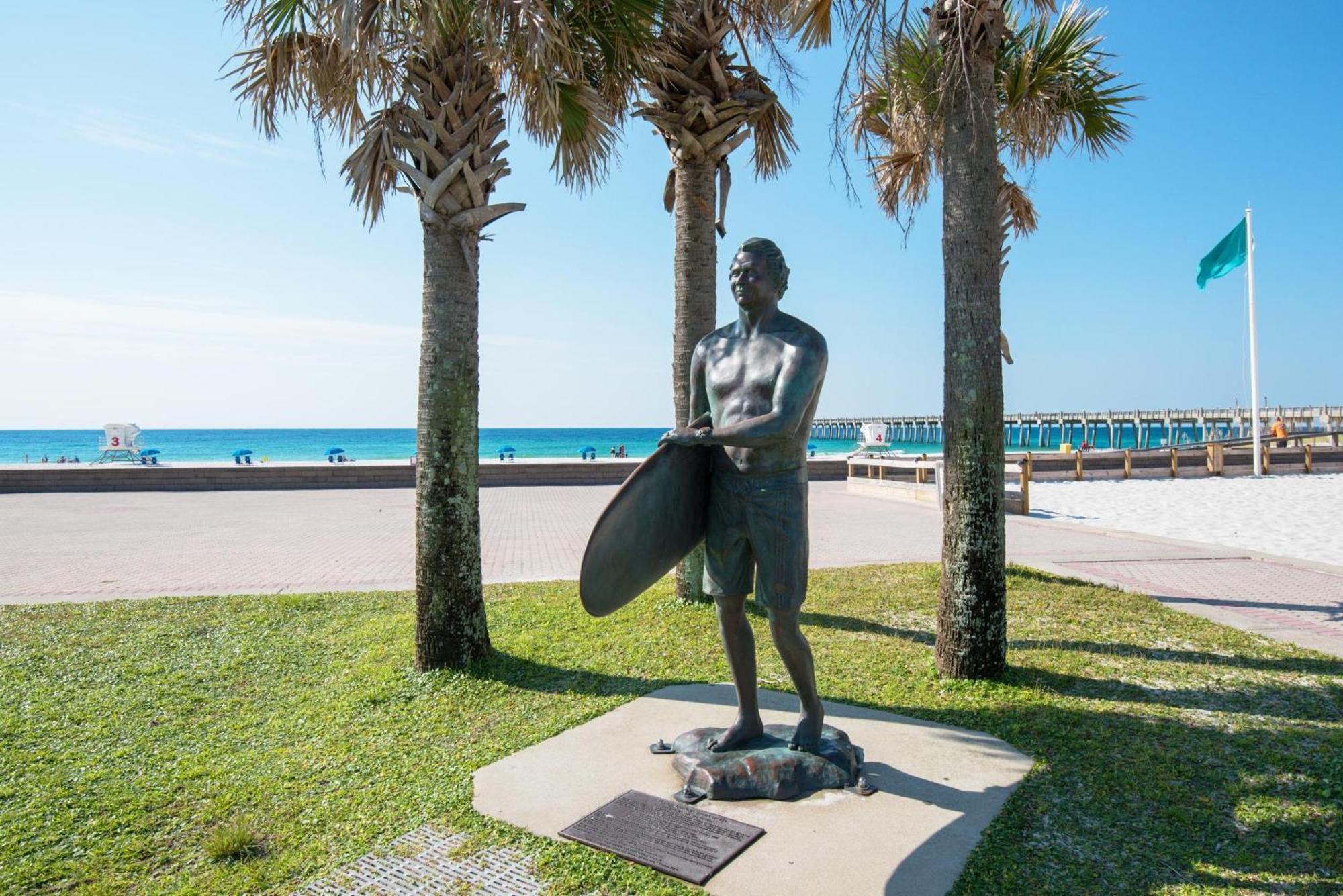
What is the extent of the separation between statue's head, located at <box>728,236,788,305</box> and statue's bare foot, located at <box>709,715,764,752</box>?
1.93 metres

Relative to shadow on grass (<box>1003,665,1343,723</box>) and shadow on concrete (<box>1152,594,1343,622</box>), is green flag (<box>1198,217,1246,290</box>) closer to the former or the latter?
shadow on concrete (<box>1152,594,1343,622</box>)

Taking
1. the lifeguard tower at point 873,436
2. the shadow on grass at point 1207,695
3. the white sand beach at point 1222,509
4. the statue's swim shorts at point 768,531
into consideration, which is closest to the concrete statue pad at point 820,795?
the statue's swim shorts at point 768,531

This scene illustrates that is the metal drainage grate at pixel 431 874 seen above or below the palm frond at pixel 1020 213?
below

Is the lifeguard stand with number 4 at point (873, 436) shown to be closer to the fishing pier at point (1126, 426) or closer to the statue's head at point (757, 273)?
the fishing pier at point (1126, 426)

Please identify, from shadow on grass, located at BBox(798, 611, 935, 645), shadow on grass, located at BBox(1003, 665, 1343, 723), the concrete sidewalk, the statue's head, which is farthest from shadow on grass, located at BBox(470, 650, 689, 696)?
the concrete sidewalk

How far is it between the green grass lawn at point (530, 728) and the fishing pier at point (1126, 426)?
31.0 m

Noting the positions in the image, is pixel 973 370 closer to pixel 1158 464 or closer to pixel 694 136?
pixel 694 136

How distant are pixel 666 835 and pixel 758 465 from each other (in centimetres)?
153

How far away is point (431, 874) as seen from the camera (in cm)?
288

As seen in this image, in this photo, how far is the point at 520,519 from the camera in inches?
573

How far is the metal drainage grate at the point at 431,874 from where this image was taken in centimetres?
277

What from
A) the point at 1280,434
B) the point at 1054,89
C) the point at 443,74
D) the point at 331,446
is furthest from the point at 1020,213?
the point at 331,446

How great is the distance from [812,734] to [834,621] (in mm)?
3467

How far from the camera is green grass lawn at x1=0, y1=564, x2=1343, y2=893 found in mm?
3025
